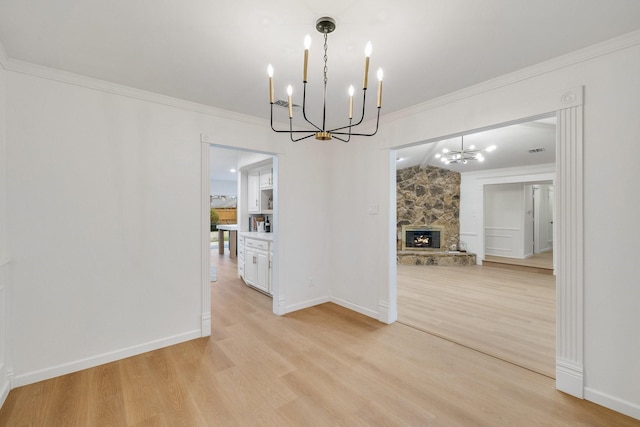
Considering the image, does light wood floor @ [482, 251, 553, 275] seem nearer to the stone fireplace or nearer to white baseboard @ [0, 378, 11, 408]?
the stone fireplace

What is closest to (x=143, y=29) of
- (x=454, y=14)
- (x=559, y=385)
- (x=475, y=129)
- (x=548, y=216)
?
(x=454, y=14)

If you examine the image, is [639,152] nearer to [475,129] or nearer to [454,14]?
[475,129]

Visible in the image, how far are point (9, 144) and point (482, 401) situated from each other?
13.4 ft

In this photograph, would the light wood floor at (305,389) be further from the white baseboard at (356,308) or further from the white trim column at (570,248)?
the white baseboard at (356,308)

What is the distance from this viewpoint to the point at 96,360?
98.6 inches

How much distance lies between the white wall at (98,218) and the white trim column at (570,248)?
3.18 metres

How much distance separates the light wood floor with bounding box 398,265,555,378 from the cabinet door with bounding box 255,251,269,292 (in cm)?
207

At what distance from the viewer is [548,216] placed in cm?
973

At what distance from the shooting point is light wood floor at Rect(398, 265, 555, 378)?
2863 mm

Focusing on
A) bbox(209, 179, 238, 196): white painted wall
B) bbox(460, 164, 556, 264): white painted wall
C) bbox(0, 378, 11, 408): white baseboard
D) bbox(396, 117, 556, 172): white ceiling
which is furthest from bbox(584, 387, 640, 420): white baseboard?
bbox(209, 179, 238, 196): white painted wall

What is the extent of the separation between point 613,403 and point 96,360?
408cm

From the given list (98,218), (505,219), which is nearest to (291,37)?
(98,218)

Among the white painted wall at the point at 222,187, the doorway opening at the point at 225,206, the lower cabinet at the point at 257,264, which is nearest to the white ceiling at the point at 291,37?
the doorway opening at the point at 225,206

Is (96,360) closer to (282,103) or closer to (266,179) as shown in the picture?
(282,103)
